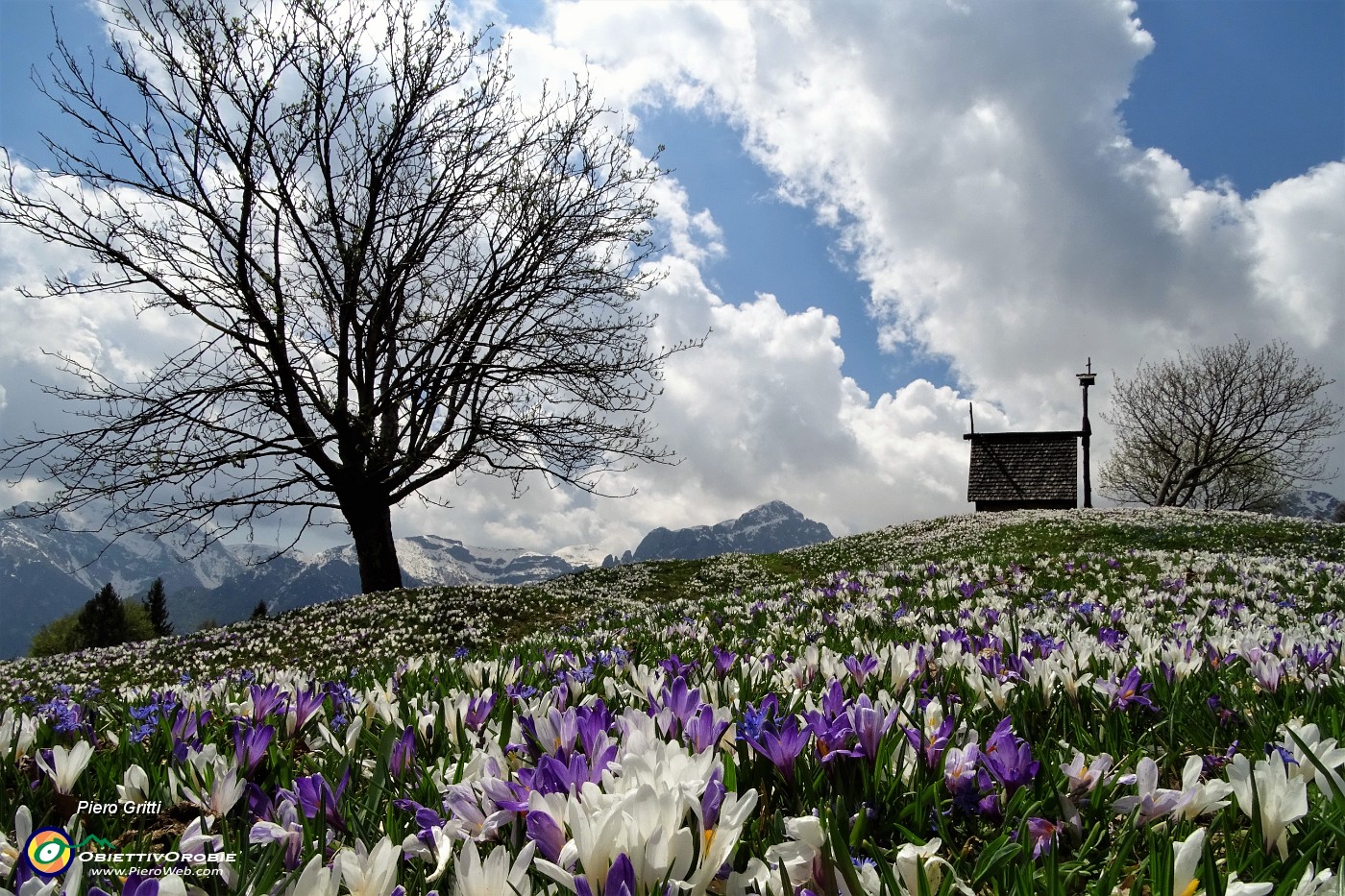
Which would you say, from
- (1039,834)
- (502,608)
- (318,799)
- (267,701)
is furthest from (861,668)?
(502,608)

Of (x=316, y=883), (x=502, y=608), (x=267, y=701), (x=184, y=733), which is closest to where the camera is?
(x=316, y=883)

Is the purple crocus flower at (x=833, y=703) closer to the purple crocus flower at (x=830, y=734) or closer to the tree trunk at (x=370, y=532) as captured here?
the purple crocus flower at (x=830, y=734)

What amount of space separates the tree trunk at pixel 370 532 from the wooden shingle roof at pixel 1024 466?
38752mm

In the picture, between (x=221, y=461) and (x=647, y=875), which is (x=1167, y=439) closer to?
(x=221, y=461)

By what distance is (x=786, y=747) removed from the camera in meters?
1.85

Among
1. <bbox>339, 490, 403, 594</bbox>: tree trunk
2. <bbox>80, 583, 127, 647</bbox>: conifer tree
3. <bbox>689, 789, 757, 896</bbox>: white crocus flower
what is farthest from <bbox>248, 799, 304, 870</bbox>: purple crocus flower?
<bbox>80, 583, 127, 647</bbox>: conifer tree

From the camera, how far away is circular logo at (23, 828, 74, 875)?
1.62 meters

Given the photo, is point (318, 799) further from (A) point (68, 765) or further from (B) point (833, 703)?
(B) point (833, 703)

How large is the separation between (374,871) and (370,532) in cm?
2091

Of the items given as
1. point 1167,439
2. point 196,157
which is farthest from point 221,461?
point 1167,439

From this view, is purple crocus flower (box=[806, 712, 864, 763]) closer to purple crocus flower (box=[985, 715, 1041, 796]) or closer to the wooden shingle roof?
purple crocus flower (box=[985, 715, 1041, 796])

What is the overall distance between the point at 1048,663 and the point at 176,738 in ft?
10.9

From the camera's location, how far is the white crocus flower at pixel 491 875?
47.8 inches

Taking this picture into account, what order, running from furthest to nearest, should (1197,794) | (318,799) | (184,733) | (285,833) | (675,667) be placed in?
(675,667), (184,733), (318,799), (1197,794), (285,833)
